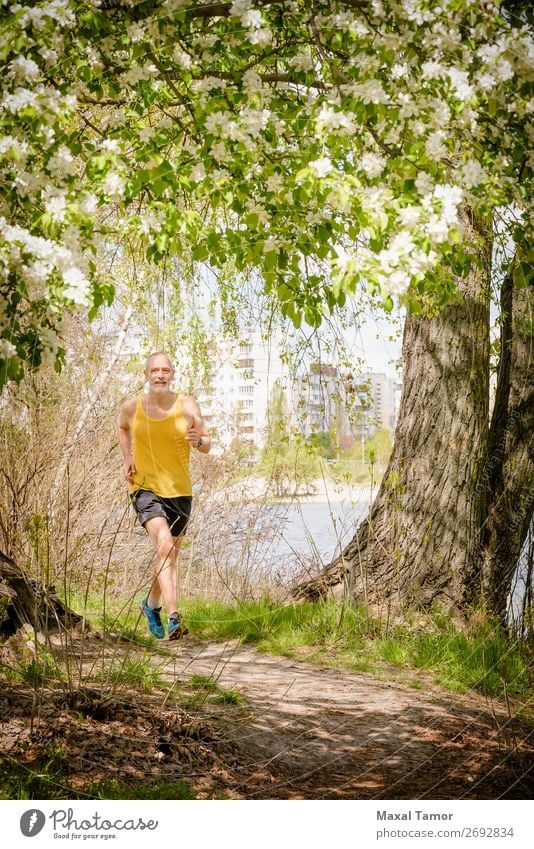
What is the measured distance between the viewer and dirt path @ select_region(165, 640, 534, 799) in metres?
2.72

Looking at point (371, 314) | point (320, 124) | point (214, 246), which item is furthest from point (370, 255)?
point (371, 314)

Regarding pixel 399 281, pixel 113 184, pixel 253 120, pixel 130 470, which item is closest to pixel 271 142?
pixel 253 120

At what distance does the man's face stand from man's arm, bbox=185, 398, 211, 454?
0.14 meters

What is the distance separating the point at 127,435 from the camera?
154 inches

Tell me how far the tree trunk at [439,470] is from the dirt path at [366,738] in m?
0.68

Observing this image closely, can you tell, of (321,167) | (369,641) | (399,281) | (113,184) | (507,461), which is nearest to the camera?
(399,281)

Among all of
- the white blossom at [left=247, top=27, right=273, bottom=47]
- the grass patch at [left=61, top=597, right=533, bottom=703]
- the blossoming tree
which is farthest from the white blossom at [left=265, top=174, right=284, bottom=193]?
the grass patch at [left=61, top=597, right=533, bottom=703]

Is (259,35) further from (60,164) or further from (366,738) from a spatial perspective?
(366,738)

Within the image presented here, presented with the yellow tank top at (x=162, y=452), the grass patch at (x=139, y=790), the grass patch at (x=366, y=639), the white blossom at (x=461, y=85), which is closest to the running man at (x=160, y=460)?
the yellow tank top at (x=162, y=452)

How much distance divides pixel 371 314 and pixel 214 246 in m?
2.05

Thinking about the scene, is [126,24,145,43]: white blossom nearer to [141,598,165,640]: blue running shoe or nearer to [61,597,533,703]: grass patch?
[61,597,533,703]: grass patch

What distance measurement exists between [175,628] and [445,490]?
147 cm

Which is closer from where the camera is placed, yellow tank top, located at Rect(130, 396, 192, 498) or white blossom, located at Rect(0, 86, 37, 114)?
white blossom, located at Rect(0, 86, 37, 114)
